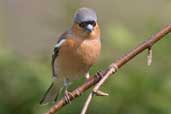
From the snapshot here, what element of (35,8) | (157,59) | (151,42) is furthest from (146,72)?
(35,8)

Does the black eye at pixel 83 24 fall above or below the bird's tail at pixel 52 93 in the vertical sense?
above

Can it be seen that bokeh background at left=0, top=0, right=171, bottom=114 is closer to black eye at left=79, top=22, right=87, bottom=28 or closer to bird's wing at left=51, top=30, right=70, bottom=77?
bird's wing at left=51, top=30, right=70, bottom=77

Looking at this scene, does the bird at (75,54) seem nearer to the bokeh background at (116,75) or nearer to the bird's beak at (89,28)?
the bird's beak at (89,28)

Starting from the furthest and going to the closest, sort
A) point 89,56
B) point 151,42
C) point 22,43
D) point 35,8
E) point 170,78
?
point 35,8
point 22,43
point 170,78
point 89,56
point 151,42

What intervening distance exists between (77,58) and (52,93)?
25 centimetres

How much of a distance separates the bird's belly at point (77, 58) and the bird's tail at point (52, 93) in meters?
0.12

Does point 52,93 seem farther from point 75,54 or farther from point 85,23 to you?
point 85,23

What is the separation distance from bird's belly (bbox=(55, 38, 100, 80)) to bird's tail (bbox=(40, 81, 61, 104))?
12cm

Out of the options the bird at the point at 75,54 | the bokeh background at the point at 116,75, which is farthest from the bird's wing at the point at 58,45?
the bokeh background at the point at 116,75

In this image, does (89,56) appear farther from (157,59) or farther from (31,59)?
(31,59)

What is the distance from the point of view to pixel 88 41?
10.3ft

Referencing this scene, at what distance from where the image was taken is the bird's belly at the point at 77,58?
314 cm

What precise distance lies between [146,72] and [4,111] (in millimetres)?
796

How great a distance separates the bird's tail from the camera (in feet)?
10.8
